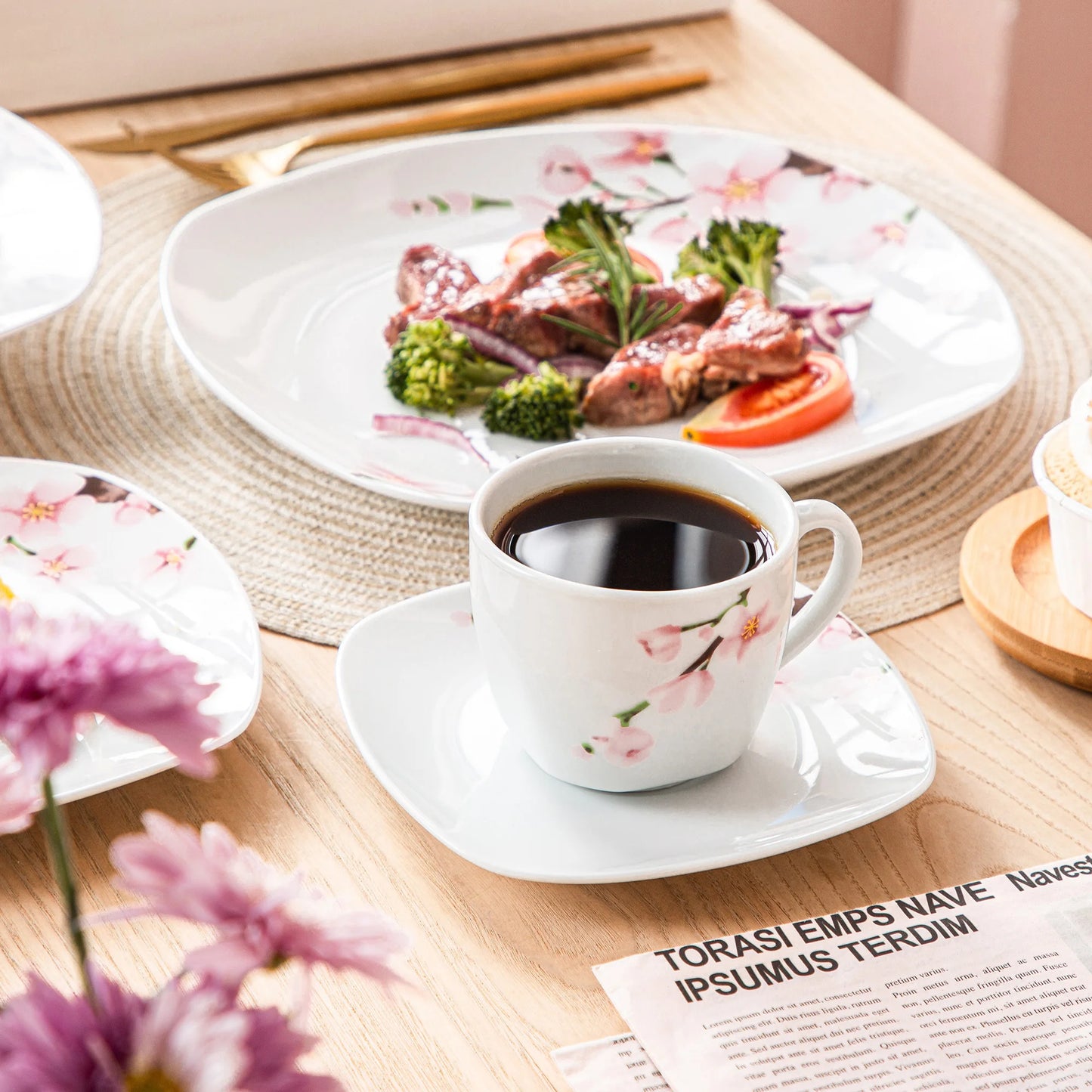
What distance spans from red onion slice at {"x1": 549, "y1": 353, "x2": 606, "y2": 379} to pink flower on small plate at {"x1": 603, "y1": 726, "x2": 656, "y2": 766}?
1.87 feet

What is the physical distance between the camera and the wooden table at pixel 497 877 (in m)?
0.68

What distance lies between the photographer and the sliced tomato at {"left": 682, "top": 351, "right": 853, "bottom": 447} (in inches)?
45.6

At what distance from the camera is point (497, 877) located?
766 mm

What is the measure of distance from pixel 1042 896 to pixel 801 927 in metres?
0.14

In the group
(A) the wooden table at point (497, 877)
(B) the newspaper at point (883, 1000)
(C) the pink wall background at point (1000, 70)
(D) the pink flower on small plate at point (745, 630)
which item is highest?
(D) the pink flower on small plate at point (745, 630)

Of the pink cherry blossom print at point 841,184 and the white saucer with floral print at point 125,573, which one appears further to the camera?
the pink cherry blossom print at point 841,184

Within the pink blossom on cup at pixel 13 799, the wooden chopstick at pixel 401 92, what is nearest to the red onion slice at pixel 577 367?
the wooden chopstick at pixel 401 92

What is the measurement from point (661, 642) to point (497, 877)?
17 centimetres

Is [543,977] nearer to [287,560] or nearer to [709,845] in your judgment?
[709,845]

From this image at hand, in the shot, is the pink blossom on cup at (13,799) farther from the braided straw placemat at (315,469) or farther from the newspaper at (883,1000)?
the braided straw placemat at (315,469)

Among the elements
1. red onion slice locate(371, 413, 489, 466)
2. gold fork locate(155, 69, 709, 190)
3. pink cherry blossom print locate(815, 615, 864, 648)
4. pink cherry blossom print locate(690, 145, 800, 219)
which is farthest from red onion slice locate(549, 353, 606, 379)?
gold fork locate(155, 69, 709, 190)

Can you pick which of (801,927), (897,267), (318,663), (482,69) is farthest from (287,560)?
(482,69)

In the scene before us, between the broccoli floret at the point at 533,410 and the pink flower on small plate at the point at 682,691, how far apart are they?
46cm

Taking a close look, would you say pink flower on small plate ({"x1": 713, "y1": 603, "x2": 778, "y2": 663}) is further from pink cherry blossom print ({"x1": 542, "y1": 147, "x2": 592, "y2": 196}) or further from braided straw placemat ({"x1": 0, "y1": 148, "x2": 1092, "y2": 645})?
pink cherry blossom print ({"x1": 542, "y1": 147, "x2": 592, "y2": 196})
